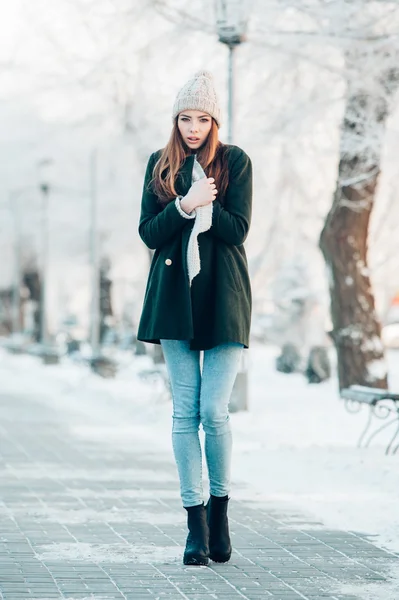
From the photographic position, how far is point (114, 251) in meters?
43.1

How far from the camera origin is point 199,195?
561 cm

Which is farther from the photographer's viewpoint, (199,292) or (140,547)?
(140,547)

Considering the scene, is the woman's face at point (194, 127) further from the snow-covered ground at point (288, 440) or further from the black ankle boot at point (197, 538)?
the snow-covered ground at point (288, 440)

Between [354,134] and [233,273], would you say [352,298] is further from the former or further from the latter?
[233,273]

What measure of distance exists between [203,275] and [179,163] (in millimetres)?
523

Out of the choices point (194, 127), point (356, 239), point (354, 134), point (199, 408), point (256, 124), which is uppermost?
point (256, 124)

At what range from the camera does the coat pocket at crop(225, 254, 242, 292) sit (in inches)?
226

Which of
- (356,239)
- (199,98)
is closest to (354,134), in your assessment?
(356,239)

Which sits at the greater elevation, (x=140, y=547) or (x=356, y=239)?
(x=356, y=239)

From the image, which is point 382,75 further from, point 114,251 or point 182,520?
point 114,251

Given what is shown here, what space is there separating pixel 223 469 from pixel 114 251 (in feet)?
123

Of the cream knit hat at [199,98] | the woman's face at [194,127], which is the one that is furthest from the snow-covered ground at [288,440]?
the cream knit hat at [199,98]

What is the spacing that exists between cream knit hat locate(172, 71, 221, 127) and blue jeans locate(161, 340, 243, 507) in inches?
41.2

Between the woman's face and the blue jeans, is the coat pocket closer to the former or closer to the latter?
the blue jeans
